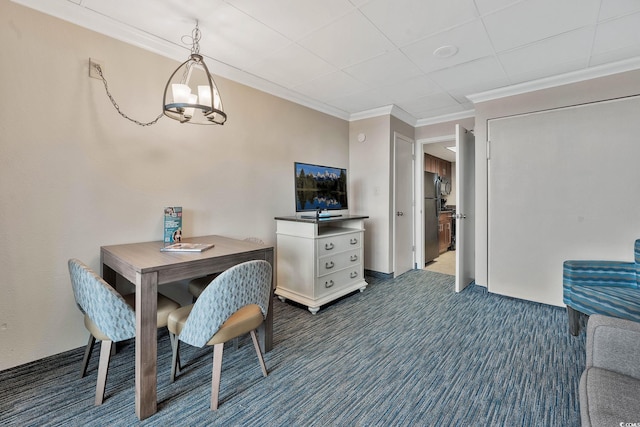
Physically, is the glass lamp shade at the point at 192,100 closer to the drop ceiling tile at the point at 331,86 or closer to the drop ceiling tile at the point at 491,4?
the drop ceiling tile at the point at 331,86

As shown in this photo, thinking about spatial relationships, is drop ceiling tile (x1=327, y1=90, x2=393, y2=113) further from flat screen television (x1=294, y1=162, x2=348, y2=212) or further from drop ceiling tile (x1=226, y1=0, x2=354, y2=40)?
drop ceiling tile (x1=226, y1=0, x2=354, y2=40)

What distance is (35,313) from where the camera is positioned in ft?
6.05

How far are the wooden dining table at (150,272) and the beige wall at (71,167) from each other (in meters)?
0.29

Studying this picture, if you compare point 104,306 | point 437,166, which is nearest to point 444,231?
point 437,166

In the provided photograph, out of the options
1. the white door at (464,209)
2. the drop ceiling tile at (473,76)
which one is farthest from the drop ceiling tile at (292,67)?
the white door at (464,209)

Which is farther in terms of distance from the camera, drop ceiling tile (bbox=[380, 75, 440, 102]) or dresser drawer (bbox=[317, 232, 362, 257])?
drop ceiling tile (bbox=[380, 75, 440, 102])

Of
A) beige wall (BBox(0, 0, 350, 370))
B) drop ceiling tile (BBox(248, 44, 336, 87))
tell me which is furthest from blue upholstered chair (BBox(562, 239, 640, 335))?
beige wall (BBox(0, 0, 350, 370))

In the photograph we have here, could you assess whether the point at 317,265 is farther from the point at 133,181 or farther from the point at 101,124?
the point at 101,124

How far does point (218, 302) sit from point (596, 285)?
9.90 feet

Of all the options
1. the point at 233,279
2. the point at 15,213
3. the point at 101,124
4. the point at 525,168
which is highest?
the point at 101,124

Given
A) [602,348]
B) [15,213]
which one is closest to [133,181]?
[15,213]

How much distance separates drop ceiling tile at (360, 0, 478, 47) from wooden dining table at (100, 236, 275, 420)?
6.03 feet

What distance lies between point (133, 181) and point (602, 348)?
306 centimetres

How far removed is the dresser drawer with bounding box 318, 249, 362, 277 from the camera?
292cm
